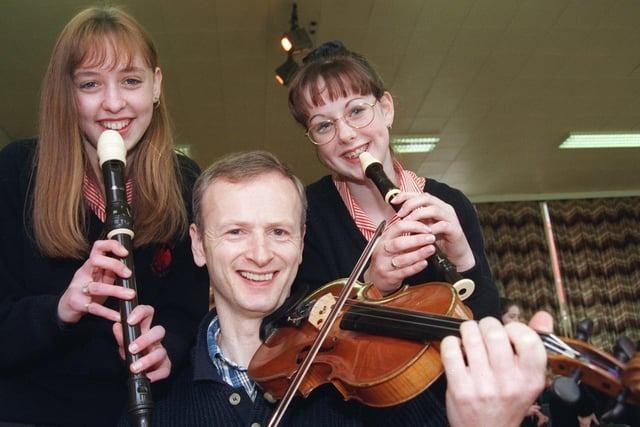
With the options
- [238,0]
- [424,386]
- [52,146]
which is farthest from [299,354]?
[238,0]

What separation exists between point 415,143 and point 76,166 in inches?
219

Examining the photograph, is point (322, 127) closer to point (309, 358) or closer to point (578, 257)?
point (309, 358)

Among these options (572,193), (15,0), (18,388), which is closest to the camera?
(18,388)

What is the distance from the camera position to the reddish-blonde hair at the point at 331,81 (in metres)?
1.88

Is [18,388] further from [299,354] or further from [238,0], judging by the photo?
[238,0]

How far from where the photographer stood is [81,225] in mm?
1590

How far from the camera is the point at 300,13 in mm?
4352

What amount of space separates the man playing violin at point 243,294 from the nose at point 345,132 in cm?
27

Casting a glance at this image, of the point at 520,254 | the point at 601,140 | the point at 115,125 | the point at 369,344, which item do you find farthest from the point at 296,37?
the point at 520,254

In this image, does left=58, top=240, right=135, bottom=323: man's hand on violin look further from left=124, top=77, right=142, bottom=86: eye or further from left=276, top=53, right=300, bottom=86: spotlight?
left=276, top=53, right=300, bottom=86: spotlight

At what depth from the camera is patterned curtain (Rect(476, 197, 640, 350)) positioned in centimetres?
802

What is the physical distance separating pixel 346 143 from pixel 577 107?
5013 millimetres

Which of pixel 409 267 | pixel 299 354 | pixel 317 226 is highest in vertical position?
pixel 317 226

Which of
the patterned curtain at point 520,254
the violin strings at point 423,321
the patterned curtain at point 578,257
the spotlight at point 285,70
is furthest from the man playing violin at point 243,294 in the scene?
the patterned curtain at point 578,257
